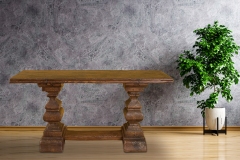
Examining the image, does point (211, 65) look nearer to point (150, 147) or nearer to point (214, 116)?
point (214, 116)

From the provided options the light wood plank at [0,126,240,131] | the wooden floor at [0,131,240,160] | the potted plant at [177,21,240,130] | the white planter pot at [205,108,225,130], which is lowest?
the wooden floor at [0,131,240,160]

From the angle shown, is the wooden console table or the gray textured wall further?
the gray textured wall

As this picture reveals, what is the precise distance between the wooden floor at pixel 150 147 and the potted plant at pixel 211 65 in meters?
0.43

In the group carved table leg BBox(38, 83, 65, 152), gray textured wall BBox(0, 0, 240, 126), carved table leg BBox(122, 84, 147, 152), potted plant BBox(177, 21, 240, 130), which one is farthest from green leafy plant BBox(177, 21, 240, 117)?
carved table leg BBox(38, 83, 65, 152)

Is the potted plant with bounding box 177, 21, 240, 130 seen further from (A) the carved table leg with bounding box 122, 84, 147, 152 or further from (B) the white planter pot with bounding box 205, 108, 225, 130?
(A) the carved table leg with bounding box 122, 84, 147, 152

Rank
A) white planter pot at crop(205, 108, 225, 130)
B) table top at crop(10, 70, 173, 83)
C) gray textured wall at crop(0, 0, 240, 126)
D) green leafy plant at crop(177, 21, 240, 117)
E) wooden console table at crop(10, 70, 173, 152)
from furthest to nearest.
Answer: gray textured wall at crop(0, 0, 240, 126), white planter pot at crop(205, 108, 225, 130), green leafy plant at crop(177, 21, 240, 117), wooden console table at crop(10, 70, 173, 152), table top at crop(10, 70, 173, 83)

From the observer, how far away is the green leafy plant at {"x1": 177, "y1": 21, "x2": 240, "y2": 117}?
5.62 metres

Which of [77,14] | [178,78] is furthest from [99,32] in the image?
[178,78]

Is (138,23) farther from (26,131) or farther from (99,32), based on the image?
(26,131)

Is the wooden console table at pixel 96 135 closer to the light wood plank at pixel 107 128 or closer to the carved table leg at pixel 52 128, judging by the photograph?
the carved table leg at pixel 52 128

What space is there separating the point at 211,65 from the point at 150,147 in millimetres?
1288

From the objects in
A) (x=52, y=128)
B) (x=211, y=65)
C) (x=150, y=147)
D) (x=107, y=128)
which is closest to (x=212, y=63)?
(x=211, y=65)

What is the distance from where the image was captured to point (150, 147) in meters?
5.10

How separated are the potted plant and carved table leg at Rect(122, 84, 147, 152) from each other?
1046 millimetres
